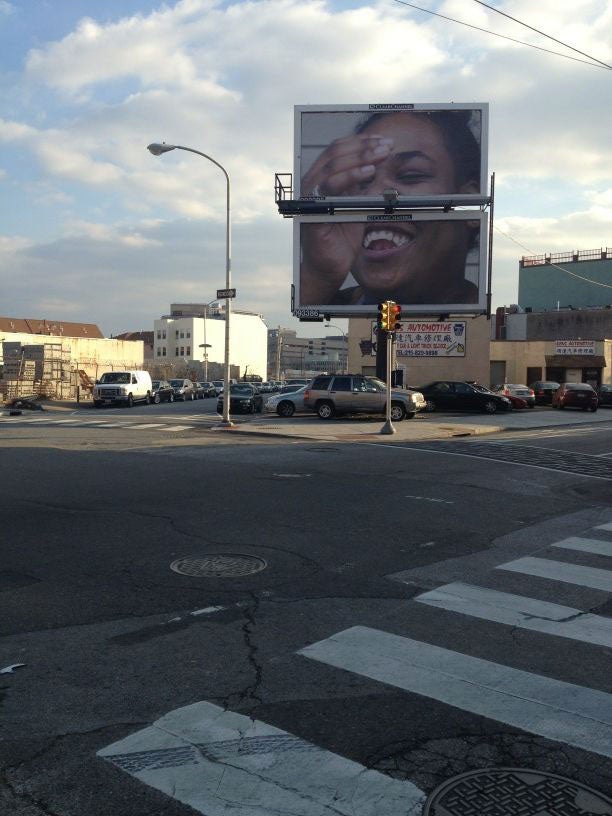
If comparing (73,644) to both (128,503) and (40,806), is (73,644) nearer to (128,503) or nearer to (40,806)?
(40,806)

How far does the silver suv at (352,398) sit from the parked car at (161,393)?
1917 cm

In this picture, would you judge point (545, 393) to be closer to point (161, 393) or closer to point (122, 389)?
point (161, 393)

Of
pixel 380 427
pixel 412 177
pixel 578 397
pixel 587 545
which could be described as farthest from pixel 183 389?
pixel 587 545

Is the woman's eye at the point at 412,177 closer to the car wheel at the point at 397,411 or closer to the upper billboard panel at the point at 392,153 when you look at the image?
the upper billboard panel at the point at 392,153

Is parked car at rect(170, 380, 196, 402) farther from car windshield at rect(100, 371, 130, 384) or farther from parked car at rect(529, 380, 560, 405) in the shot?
parked car at rect(529, 380, 560, 405)

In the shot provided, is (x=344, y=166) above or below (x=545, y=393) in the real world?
above

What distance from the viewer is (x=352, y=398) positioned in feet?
102

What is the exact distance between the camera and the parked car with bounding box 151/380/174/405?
1914 inches

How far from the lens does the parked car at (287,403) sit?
32688mm

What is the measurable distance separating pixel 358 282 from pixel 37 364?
22311 mm

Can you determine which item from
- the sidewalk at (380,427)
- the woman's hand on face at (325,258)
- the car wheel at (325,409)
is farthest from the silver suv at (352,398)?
the woman's hand on face at (325,258)

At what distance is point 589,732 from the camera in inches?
167

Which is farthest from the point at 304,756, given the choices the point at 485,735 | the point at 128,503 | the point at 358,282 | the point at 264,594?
the point at 358,282

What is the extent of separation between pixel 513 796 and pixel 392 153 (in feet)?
124
